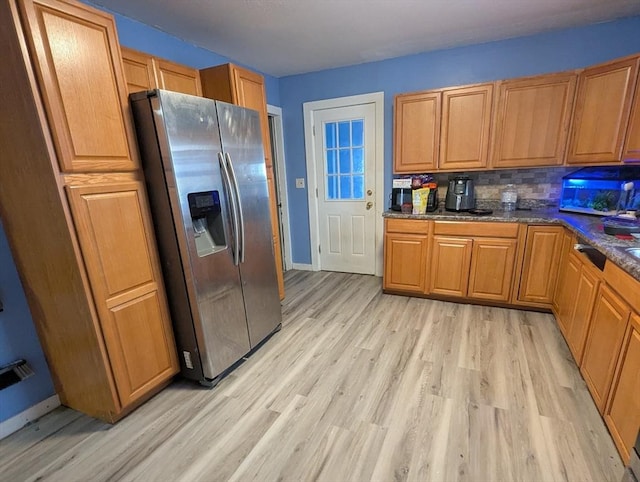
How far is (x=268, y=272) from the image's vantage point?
2354mm

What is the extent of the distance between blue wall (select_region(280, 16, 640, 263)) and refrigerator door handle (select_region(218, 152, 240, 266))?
2.02m

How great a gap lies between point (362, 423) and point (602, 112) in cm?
285

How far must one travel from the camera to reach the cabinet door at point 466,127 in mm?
2652

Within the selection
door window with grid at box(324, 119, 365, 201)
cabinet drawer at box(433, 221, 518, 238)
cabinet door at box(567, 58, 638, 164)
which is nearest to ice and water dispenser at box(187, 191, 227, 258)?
cabinet drawer at box(433, 221, 518, 238)

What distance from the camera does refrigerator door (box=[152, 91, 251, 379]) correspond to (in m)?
1.61

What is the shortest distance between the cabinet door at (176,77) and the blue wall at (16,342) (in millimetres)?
1379

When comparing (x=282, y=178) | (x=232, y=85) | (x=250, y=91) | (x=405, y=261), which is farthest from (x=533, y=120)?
(x=282, y=178)

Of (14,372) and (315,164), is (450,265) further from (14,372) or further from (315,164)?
(14,372)

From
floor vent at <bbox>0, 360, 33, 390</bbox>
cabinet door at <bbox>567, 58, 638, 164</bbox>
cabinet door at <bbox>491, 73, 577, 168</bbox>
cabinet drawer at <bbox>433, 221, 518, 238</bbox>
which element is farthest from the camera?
cabinet drawer at <bbox>433, 221, 518, 238</bbox>

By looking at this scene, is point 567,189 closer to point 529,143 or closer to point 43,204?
point 529,143

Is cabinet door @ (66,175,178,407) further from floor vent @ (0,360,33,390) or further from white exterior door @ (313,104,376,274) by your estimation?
white exterior door @ (313,104,376,274)

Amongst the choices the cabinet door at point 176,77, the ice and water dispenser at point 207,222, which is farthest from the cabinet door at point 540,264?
the cabinet door at point 176,77

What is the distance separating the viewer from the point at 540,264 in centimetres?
254

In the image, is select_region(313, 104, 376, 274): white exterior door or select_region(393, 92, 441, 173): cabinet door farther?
select_region(313, 104, 376, 274): white exterior door
